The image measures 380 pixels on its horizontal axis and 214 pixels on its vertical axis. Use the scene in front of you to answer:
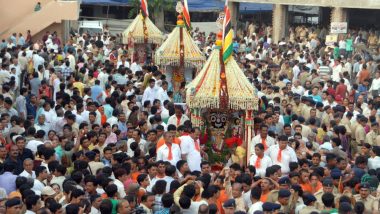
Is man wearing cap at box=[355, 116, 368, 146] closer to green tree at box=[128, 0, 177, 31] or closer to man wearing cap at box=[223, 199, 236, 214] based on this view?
man wearing cap at box=[223, 199, 236, 214]

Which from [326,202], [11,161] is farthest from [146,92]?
[326,202]

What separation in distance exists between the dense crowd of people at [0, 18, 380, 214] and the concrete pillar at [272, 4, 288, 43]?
29.8 ft

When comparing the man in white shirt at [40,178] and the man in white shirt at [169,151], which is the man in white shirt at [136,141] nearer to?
the man in white shirt at [169,151]

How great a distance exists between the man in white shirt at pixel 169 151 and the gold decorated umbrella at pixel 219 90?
1595mm

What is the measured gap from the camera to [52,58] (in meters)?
23.7

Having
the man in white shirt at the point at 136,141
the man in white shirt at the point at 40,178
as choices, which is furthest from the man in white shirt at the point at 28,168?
the man in white shirt at the point at 136,141

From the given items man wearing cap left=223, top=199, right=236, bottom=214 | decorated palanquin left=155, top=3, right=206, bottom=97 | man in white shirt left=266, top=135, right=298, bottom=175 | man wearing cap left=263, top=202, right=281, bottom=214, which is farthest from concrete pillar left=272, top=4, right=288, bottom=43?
man wearing cap left=263, top=202, right=281, bottom=214

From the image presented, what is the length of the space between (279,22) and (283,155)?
20512 mm

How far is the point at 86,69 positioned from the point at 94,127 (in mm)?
6927

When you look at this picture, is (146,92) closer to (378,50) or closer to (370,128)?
(370,128)

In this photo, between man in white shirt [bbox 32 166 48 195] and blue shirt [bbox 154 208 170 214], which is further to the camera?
man in white shirt [bbox 32 166 48 195]

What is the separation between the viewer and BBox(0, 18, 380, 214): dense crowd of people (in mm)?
10398

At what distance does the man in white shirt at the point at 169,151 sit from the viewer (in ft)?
43.0

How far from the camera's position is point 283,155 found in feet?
43.1
